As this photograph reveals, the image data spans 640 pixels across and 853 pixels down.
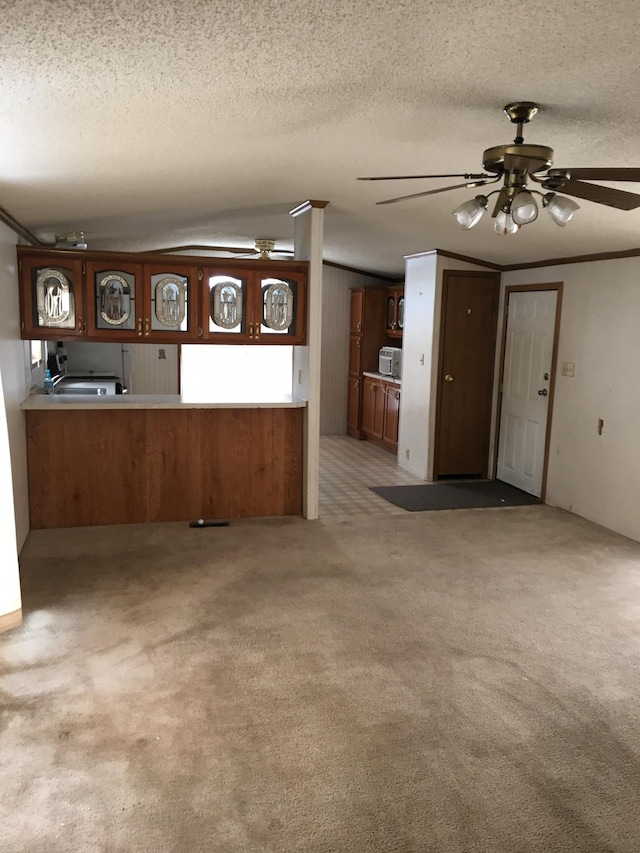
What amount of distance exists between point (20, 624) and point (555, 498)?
440 cm

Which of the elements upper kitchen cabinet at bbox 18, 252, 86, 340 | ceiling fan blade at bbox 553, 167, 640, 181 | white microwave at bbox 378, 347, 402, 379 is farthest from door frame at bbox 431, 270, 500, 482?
ceiling fan blade at bbox 553, 167, 640, 181

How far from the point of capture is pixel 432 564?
440 centimetres

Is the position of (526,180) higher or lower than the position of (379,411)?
higher

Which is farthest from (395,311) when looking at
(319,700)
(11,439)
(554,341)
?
(319,700)

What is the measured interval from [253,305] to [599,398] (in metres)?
2.85

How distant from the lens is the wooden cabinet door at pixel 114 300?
15.7 ft

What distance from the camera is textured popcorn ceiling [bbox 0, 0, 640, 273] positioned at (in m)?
1.73

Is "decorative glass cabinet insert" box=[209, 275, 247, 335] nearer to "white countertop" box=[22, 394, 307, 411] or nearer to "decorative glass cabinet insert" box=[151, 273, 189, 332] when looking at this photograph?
"decorative glass cabinet insert" box=[151, 273, 189, 332]

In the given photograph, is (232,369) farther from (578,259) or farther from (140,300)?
(578,259)

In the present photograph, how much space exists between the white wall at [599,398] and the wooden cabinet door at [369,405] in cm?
290

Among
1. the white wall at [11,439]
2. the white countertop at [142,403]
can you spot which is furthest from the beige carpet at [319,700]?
the white countertop at [142,403]

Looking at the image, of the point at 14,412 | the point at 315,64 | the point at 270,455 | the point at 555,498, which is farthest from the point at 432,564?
the point at 315,64

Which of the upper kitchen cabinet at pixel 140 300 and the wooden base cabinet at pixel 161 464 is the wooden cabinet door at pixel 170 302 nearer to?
the upper kitchen cabinet at pixel 140 300

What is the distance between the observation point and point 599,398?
17.5 ft
